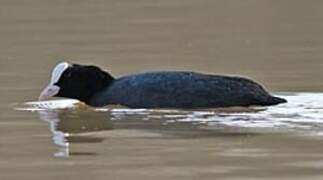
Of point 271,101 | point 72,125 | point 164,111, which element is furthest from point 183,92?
point 72,125

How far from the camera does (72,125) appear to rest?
12.5 metres

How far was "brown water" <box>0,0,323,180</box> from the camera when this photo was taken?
994 cm

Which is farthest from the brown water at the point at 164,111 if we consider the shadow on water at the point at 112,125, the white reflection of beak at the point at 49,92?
the white reflection of beak at the point at 49,92

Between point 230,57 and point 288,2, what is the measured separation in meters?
10.9

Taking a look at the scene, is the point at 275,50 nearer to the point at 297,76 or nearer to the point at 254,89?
the point at 297,76

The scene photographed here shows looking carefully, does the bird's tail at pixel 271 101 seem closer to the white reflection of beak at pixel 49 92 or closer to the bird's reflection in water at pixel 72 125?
the bird's reflection in water at pixel 72 125

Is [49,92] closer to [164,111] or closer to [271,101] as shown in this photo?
[164,111]

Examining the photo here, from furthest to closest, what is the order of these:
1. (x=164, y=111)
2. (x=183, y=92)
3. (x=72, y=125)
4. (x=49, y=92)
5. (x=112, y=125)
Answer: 1. (x=49, y=92)
2. (x=183, y=92)
3. (x=164, y=111)
4. (x=72, y=125)
5. (x=112, y=125)

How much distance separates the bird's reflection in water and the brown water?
0.04 ft

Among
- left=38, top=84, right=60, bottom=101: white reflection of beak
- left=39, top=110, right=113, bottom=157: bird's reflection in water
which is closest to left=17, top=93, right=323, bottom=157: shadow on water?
left=39, top=110, right=113, bottom=157: bird's reflection in water

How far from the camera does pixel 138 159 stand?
1021 cm

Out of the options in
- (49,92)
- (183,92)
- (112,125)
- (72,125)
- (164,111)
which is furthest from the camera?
(49,92)

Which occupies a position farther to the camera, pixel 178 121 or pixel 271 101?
pixel 271 101

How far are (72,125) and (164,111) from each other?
37.0 inches
